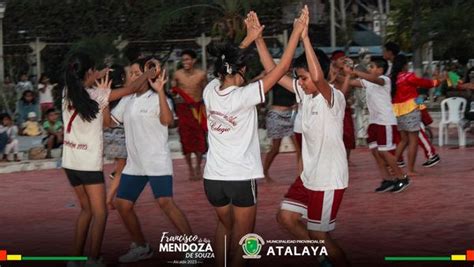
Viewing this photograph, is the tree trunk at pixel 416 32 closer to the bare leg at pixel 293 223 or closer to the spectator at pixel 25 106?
the spectator at pixel 25 106

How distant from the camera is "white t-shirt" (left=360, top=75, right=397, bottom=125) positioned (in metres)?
12.2

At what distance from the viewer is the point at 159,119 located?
840 centimetres

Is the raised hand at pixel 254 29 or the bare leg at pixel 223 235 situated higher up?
the raised hand at pixel 254 29

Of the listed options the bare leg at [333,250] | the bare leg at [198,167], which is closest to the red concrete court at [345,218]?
the bare leg at [198,167]

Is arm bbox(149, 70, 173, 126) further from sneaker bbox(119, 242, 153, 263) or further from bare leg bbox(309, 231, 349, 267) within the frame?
bare leg bbox(309, 231, 349, 267)

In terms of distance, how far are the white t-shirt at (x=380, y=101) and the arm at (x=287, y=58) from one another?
16.9 feet

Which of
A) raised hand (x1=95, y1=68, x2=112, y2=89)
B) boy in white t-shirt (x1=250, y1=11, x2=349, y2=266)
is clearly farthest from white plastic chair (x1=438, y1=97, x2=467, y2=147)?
boy in white t-shirt (x1=250, y1=11, x2=349, y2=266)

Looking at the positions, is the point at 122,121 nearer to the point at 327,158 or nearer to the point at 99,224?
the point at 99,224

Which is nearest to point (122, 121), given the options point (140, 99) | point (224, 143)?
point (140, 99)

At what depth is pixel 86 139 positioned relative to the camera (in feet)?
25.7

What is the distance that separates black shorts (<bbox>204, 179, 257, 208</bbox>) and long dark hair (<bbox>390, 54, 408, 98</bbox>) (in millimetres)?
5999

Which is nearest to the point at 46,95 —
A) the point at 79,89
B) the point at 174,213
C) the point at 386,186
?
the point at 386,186

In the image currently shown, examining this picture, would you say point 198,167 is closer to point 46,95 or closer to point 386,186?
point 386,186

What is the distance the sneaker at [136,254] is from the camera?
8.41m
